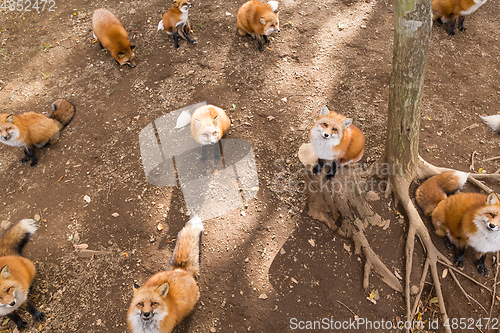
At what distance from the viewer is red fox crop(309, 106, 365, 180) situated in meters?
3.53

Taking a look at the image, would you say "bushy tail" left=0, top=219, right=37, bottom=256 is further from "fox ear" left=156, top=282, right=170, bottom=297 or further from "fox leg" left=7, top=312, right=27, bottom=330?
"fox ear" left=156, top=282, right=170, bottom=297

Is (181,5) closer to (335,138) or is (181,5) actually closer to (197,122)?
(197,122)

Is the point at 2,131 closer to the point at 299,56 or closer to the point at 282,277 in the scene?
the point at 282,277

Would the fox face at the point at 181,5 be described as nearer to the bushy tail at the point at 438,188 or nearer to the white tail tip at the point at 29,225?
the white tail tip at the point at 29,225

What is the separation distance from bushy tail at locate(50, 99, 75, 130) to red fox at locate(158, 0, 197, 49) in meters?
2.75

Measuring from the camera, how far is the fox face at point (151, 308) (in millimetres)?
3130

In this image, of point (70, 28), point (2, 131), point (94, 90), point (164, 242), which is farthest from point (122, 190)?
point (70, 28)

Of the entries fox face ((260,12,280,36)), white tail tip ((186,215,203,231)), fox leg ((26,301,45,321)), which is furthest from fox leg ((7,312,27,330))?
fox face ((260,12,280,36))

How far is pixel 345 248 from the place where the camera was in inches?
159

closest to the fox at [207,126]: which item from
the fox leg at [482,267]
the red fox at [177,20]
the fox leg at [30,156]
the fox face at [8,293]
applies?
the red fox at [177,20]

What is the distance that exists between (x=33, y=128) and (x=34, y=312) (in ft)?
10.7

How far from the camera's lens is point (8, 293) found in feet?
11.2

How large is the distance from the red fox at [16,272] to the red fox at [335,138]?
4.30m

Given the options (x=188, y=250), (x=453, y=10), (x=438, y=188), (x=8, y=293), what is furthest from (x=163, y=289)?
(x=453, y=10)
